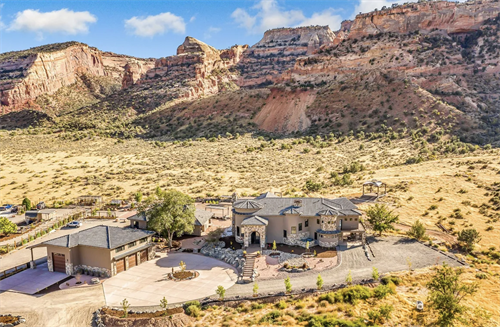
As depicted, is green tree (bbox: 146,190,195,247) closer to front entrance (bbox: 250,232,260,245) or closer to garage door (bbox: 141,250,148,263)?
garage door (bbox: 141,250,148,263)

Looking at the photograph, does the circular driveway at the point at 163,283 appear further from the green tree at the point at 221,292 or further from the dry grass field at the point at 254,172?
the dry grass field at the point at 254,172

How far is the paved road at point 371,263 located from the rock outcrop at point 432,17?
8417 centimetres

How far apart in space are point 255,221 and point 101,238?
38.0 feet

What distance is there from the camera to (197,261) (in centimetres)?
2764

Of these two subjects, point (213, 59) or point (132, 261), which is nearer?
point (132, 261)

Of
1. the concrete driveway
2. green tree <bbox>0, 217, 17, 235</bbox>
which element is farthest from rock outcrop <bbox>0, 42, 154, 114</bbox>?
the concrete driveway

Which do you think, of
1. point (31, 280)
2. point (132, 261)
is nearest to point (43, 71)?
A: point (31, 280)

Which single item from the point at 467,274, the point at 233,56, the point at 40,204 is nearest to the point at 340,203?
the point at 467,274

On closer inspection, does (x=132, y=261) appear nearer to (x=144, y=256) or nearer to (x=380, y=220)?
(x=144, y=256)

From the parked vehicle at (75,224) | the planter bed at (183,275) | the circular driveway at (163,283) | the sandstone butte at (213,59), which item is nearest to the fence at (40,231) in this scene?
the parked vehicle at (75,224)

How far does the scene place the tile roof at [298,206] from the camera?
29719 mm

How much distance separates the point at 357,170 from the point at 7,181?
2053 inches

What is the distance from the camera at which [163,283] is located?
23938mm

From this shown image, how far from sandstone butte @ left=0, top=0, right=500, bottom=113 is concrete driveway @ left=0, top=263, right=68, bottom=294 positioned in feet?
293
